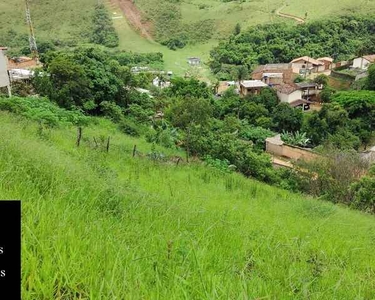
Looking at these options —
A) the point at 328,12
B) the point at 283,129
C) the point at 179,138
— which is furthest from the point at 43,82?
the point at 328,12

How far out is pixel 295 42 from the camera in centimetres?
4469

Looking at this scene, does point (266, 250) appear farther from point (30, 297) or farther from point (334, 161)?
point (334, 161)

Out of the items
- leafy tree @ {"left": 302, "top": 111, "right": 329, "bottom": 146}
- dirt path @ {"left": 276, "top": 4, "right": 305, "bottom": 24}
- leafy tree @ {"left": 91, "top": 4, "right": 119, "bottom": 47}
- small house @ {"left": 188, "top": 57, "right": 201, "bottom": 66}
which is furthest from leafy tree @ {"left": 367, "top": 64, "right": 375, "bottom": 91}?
leafy tree @ {"left": 91, "top": 4, "right": 119, "bottom": 47}

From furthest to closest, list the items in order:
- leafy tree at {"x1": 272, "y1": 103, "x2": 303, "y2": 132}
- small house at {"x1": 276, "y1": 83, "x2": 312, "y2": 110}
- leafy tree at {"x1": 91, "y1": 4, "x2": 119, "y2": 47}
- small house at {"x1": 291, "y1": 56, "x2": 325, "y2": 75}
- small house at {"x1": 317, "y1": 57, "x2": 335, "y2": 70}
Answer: leafy tree at {"x1": 91, "y1": 4, "x2": 119, "y2": 47}
small house at {"x1": 317, "y1": 57, "x2": 335, "y2": 70}
small house at {"x1": 291, "y1": 56, "x2": 325, "y2": 75}
small house at {"x1": 276, "y1": 83, "x2": 312, "y2": 110}
leafy tree at {"x1": 272, "y1": 103, "x2": 303, "y2": 132}

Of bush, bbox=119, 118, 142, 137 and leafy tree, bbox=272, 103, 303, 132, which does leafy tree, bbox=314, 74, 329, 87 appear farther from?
bush, bbox=119, 118, 142, 137

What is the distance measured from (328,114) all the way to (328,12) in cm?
3342

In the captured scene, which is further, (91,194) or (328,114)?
(328,114)

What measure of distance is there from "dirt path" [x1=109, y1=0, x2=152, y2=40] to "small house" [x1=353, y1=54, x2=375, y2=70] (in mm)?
26613

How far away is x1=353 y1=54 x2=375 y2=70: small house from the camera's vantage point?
Answer: 3631 centimetres

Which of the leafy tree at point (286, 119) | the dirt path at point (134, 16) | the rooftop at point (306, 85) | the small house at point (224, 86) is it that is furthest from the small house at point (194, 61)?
the leafy tree at point (286, 119)

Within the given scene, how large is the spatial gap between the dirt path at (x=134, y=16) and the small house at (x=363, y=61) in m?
26.6

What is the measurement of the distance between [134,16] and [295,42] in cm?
2411

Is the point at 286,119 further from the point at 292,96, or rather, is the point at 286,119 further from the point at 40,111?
the point at 40,111

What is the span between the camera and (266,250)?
8.39 feet
